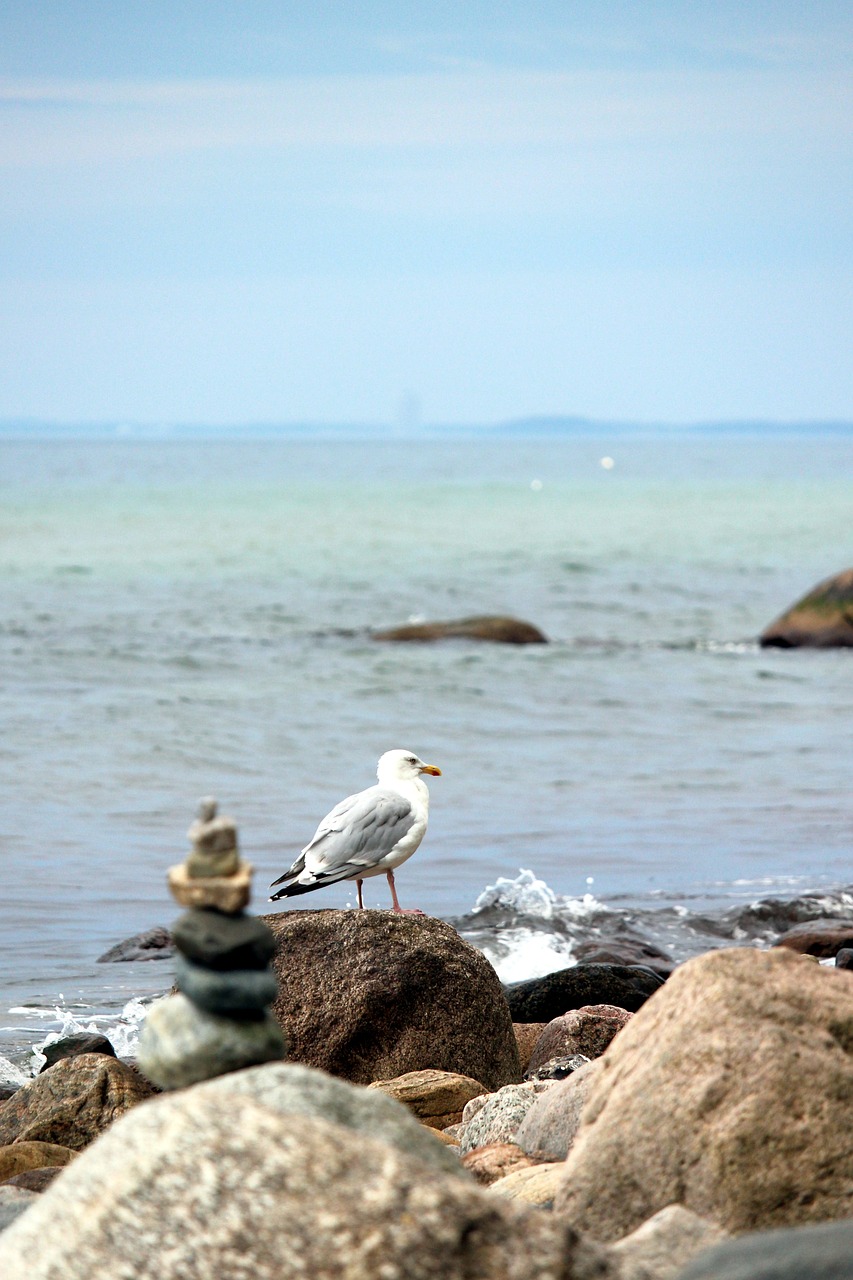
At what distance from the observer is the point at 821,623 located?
29297mm

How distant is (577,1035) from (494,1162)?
8.50ft

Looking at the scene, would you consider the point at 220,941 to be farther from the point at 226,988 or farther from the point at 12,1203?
the point at 12,1203

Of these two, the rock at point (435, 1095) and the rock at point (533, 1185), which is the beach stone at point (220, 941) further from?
the rock at point (435, 1095)

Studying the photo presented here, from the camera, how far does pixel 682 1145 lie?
4.85m

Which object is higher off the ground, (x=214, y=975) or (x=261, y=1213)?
(x=214, y=975)

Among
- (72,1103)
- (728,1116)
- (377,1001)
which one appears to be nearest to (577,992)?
(377,1001)

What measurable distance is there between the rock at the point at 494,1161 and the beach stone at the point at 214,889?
6.91ft

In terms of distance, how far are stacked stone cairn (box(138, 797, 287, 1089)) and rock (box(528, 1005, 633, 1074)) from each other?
4.45 meters

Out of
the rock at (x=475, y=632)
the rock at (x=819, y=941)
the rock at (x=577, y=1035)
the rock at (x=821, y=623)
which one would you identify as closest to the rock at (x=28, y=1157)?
the rock at (x=577, y=1035)

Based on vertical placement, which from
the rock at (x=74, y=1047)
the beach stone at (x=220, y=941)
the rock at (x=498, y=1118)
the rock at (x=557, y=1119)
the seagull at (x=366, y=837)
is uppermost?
the beach stone at (x=220, y=941)

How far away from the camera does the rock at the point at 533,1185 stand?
5.49 meters

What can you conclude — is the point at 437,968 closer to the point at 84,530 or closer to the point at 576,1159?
the point at 576,1159

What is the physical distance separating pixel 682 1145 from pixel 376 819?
13.8 feet

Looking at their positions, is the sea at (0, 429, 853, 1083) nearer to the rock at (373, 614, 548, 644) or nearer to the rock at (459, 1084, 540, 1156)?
the rock at (373, 614, 548, 644)
